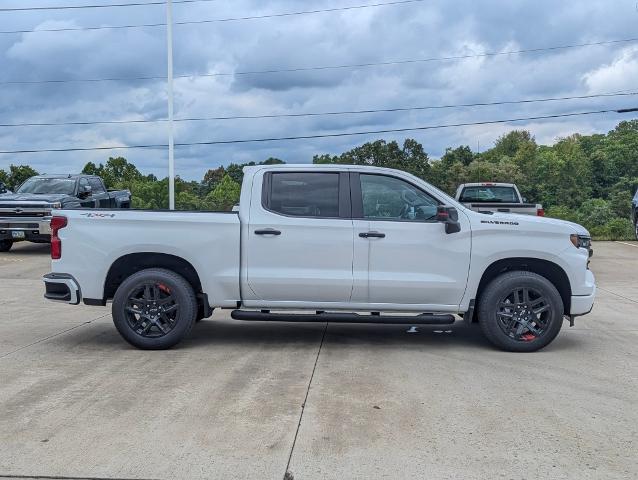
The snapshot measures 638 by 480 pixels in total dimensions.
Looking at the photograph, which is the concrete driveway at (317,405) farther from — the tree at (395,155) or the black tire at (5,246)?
the tree at (395,155)

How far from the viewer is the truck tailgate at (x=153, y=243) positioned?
7.16 meters

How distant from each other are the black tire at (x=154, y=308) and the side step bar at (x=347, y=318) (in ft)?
1.66

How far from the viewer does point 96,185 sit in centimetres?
2055

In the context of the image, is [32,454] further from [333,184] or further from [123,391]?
[333,184]

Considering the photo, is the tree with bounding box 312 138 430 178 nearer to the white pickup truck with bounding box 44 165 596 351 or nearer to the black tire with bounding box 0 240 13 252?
the black tire with bounding box 0 240 13 252

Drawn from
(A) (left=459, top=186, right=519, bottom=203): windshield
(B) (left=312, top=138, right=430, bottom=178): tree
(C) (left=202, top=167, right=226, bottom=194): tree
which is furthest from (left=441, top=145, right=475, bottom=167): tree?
(A) (left=459, top=186, right=519, bottom=203): windshield

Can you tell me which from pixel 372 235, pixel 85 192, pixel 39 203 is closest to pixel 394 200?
pixel 372 235

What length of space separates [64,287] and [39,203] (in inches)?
422

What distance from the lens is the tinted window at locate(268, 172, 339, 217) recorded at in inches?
286

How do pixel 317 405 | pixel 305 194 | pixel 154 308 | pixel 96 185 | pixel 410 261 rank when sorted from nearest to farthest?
pixel 317 405 < pixel 410 261 < pixel 154 308 < pixel 305 194 < pixel 96 185

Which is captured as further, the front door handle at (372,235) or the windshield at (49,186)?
the windshield at (49,186)

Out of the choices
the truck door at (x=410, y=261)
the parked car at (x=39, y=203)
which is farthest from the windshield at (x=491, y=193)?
the truck door at (x=410, y=261)

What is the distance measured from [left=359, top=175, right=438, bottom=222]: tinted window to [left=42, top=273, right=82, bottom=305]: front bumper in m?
3.02

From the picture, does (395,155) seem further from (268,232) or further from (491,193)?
(268,232)
